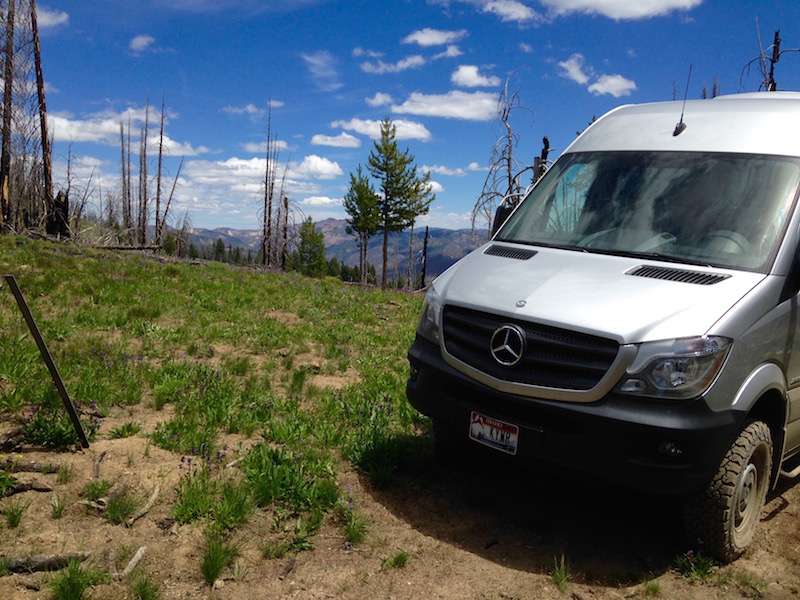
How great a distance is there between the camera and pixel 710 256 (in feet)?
12.8

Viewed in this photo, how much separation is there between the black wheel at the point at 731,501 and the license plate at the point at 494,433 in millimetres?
1127

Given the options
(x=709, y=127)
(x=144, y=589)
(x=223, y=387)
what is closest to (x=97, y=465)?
(x=144, y=589)

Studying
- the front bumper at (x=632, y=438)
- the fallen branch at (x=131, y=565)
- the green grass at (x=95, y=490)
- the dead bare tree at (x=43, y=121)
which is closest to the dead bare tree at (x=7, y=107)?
the dead bare tree at (x=43, y=121)

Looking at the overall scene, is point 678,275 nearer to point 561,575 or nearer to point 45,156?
point 561,575

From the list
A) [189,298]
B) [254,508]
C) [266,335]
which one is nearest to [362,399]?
[254,508]

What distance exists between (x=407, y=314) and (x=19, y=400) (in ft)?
26.3

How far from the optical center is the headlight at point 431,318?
4.18m

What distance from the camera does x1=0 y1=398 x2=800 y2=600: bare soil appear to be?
3.35 m

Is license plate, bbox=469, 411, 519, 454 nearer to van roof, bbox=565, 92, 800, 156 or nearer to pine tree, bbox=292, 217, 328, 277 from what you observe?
van roof, bbox=565, 92, 800, 156

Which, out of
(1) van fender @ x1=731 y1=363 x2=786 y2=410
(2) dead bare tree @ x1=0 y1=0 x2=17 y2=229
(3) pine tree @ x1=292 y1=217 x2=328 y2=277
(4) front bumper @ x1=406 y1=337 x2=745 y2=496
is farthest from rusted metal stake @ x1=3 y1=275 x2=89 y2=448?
(3) pine tree @ x1=292 y1=217 x2=328 y2=277

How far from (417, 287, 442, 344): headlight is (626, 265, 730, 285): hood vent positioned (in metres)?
1.30

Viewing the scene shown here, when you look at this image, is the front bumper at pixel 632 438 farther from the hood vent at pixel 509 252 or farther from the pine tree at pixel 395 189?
the pine tree at pixel 395 189

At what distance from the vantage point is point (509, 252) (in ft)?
15.1

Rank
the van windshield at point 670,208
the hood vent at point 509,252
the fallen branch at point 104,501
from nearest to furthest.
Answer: the fallen branch at point 104,501 < the van windshield at point 670,208 < the hood vent at point 509,252
